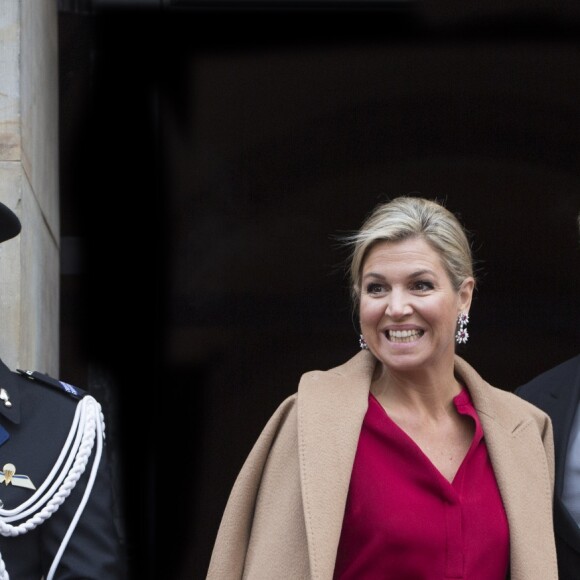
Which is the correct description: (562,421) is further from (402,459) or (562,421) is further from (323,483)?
(323,483)

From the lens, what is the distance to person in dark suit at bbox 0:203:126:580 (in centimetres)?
251

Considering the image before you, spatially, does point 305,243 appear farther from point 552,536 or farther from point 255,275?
point 552,536

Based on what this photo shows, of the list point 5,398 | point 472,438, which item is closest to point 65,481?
point 5,398

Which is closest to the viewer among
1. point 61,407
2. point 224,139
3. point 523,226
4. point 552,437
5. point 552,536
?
point 61,407

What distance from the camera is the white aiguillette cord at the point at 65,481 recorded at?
2.51 meters

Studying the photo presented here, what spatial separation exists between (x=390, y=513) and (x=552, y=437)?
21.6 inches

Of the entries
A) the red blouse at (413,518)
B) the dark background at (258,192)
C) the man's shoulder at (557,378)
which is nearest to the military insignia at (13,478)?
the red blouse at (413,518)

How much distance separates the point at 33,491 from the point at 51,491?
4 centimetres

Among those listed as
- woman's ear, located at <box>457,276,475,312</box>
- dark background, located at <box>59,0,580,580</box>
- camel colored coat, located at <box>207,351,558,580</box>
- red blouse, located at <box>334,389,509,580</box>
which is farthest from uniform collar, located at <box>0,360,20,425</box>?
dark background, located at <box>59,0,580,580</box>

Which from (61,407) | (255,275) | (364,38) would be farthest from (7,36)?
(255,275)

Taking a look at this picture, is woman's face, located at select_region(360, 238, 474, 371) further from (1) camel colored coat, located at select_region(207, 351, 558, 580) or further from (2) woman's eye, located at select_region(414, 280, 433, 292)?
(1) camel colored coat, located at select_region(207, 351, 558, 580)

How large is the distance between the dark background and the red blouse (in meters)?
2.44

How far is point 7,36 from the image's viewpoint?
3.65m

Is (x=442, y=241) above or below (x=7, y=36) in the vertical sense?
below
